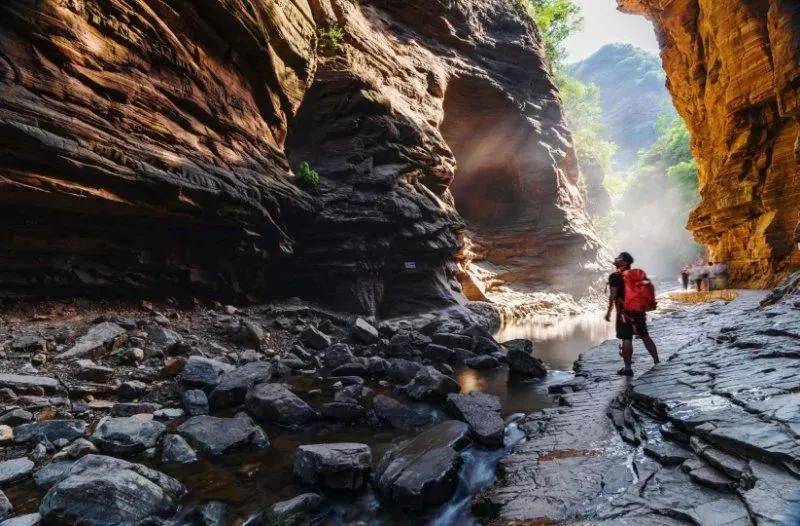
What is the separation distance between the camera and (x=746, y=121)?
17.0 metres

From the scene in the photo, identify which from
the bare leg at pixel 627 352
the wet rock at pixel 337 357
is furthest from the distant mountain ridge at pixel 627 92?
the wet rock at pixel 337 357

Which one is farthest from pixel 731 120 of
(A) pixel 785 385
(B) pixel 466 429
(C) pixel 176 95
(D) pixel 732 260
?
(C) pixel 176 95

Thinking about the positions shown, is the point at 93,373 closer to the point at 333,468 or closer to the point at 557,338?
the point at 333,468

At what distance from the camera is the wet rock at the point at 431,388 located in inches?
252

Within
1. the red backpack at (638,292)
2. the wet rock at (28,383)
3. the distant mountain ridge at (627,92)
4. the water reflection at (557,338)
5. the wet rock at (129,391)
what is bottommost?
the water reflection at (557,338)

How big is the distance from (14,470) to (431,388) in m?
4.99

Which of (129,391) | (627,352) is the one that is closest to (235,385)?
(129,391)

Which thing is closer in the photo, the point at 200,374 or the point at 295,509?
the point at 295,509

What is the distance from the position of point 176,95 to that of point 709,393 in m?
11.1

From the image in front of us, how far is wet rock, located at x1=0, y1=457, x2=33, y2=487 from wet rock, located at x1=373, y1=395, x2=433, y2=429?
3.76m

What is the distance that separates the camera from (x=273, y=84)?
11617mm

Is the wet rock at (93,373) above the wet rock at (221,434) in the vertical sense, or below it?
above

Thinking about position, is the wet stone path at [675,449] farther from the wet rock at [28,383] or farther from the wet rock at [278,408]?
the wet rock at [28,383]

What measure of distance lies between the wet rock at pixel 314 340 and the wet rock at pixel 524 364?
453 cm
